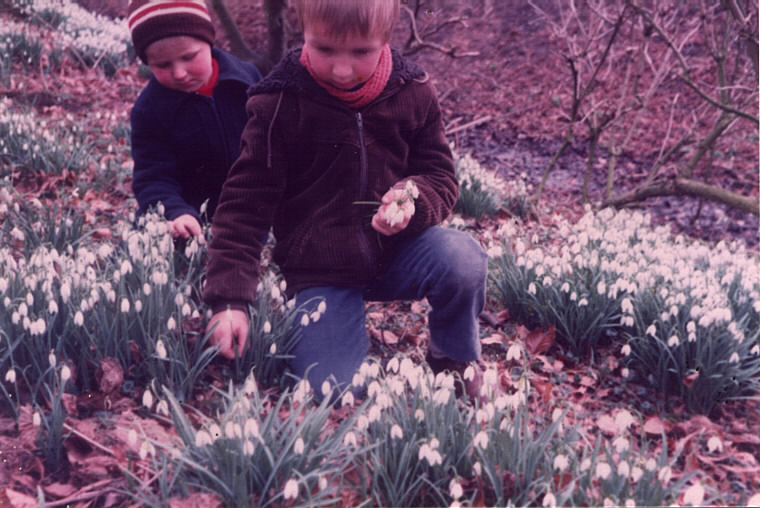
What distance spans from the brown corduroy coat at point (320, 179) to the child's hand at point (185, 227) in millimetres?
333

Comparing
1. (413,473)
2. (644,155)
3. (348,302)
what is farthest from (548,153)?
(413,473)

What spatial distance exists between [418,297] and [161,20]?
61.2 inches

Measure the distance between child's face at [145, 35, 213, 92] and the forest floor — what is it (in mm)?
1337

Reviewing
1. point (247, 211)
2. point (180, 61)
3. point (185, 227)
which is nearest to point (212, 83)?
point (180, 61)

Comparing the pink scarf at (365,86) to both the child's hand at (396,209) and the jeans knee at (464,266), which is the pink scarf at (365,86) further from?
the jeans knee at (464,266)

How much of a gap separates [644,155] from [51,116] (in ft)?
22.5

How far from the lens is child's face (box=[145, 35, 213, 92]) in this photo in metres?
2.37

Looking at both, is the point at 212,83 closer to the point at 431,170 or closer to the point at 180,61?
the point at 180,61

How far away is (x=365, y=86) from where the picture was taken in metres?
2.10

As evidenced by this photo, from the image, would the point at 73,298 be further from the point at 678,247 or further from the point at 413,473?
the point at 678,247

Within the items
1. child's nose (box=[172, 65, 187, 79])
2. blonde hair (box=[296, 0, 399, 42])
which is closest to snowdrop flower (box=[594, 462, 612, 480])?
blonde hair (box=[296, 0, 399, 42])

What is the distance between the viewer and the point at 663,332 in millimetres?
2375

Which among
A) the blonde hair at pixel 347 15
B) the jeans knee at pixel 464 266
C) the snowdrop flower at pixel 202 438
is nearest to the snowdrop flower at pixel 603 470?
the jeans knee at pixel 464 266

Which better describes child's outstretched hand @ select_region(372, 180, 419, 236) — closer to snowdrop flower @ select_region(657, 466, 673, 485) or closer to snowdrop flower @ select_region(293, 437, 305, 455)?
snowdrop flower @ select_region(293, 437, 305, 455)
